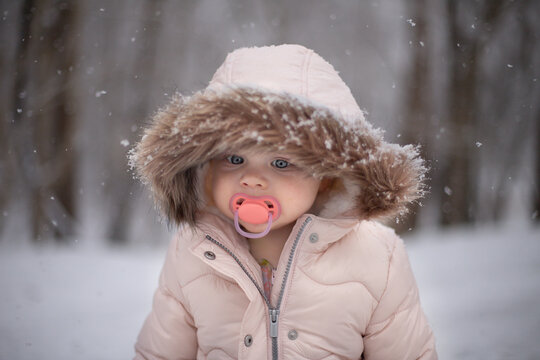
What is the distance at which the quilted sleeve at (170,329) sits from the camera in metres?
1.17

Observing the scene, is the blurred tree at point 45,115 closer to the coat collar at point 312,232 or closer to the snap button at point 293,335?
the coat collar at point 312,232

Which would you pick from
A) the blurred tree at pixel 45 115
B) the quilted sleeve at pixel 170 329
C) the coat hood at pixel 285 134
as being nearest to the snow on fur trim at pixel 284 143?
the coat hood at pixel 285 134

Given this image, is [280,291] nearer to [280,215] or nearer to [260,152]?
[280,215]

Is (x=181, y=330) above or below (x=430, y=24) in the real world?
below

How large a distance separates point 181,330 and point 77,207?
2.18m

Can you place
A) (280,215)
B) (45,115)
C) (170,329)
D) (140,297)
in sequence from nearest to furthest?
(280,215)
(170,329)
(140,297)
(45,115)

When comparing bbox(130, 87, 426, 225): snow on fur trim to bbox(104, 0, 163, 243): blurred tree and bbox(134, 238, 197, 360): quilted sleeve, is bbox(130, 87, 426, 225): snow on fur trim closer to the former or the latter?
bbox(134, 238, 197, 360): quilted sleeve

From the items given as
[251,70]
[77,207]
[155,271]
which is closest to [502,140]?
[155,271]

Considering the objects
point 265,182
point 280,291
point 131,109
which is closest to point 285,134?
point 265,182

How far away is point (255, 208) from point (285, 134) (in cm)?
18

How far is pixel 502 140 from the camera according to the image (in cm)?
321

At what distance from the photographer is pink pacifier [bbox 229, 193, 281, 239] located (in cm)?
97

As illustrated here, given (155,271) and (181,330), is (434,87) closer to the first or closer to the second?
(155,271)

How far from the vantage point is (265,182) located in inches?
38.5
